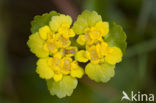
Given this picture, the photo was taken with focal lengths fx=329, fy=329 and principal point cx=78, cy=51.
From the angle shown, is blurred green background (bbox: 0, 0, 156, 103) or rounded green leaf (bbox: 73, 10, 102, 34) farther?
blurred green background (bbox: 0, 0, 156, 103)

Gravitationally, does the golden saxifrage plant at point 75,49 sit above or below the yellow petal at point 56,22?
below

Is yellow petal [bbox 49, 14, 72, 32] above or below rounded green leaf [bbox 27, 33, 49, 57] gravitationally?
above

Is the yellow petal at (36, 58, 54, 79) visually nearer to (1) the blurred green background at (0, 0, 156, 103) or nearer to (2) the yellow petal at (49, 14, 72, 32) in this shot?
(2) the yellow petal at (49, 14, 72, 32)

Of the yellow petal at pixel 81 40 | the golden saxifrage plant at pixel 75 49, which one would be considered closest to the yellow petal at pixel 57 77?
the golden saxifrage plant at pixel 75 49

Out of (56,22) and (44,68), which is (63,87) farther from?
(56,22)

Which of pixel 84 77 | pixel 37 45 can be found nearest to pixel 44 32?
pixel 37 45

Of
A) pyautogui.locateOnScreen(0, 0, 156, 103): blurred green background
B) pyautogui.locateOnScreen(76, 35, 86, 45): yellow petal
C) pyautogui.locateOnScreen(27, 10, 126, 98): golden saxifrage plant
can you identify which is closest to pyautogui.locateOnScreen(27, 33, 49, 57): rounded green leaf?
pyautogui.locateOnScreen(27, 10, 126, 98): golden saxifrage plant

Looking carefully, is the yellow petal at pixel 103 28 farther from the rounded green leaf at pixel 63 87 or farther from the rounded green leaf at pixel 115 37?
the rounded green leaf at pixel 63 87

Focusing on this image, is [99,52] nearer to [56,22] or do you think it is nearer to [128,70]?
[56,22]

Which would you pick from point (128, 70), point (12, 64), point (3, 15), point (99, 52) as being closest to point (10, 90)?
point (12, 64)
